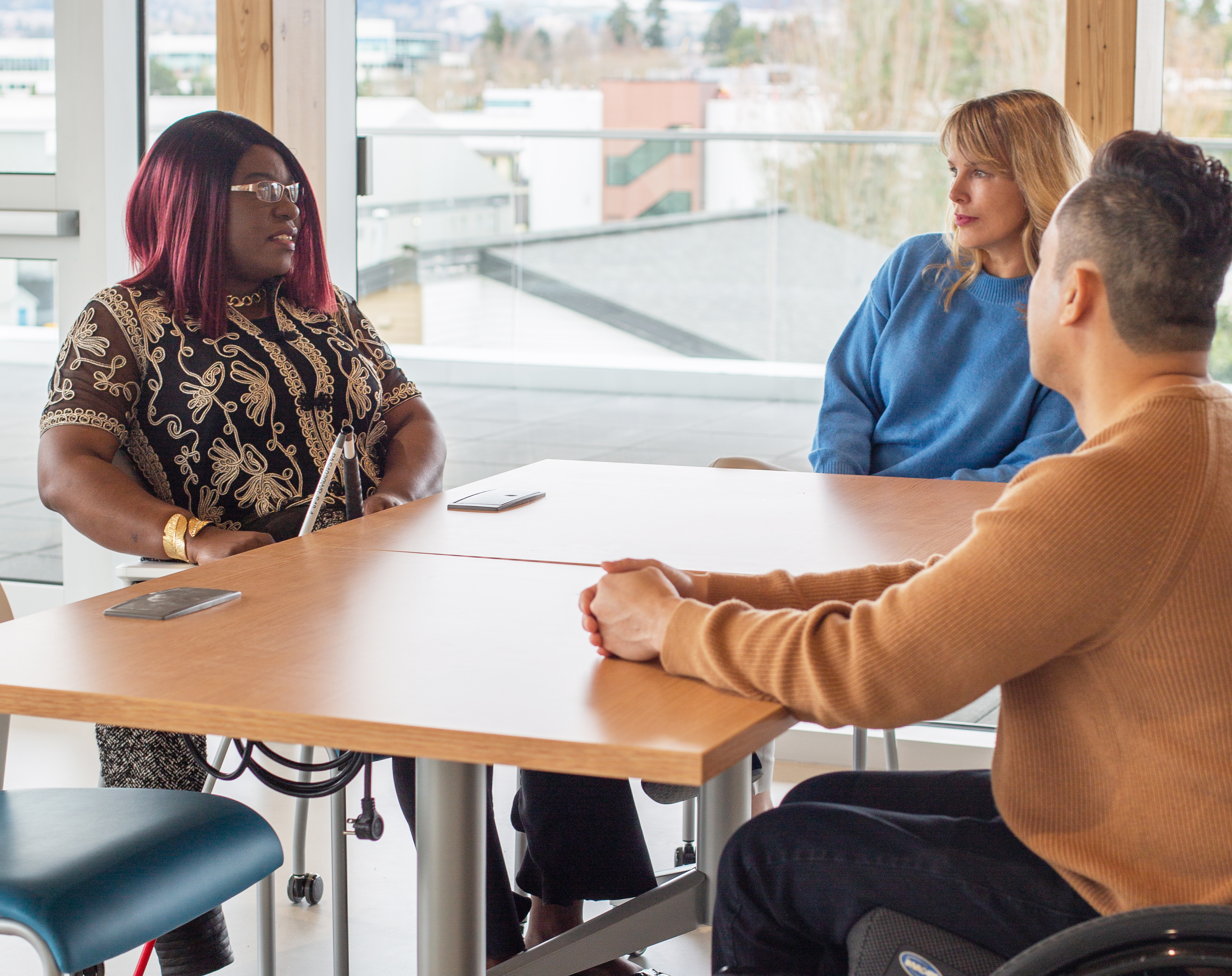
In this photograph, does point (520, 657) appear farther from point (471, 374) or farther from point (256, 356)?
point (471, 374)

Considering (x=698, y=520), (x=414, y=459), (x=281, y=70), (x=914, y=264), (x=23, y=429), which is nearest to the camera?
(x=698, y=520)

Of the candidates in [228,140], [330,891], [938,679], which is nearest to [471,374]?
[228,140]

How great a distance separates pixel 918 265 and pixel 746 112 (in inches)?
24.5

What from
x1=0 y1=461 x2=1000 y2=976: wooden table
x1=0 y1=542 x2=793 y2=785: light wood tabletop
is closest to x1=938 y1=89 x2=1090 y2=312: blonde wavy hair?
x1=0 y1=461 x2=1000 y2=976: wooden table

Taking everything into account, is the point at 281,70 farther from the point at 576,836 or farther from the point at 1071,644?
the point at 1071,644

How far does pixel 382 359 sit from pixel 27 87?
1.72 m

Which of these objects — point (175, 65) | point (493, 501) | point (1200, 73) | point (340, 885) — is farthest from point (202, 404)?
point (1200, 73)

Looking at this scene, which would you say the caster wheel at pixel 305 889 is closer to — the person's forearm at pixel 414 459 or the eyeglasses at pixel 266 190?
the person's forearm at pixel 414 459

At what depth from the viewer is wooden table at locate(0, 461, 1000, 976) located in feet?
3.55

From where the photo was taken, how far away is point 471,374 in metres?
3.51

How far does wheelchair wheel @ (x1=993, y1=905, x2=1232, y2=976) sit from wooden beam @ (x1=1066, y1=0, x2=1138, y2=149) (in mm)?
2229

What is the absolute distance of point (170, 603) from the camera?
1.45 m

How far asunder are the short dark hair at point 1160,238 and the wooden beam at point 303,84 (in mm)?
2584

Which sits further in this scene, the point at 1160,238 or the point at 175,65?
the point at 175,65
